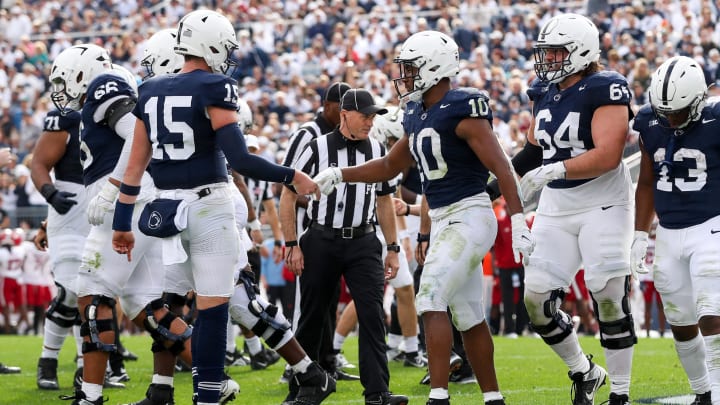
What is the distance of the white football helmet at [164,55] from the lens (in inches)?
273

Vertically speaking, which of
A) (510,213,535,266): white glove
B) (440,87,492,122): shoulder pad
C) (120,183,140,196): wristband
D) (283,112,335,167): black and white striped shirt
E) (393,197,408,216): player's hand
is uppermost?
(440,87,492,122): shoulder pad

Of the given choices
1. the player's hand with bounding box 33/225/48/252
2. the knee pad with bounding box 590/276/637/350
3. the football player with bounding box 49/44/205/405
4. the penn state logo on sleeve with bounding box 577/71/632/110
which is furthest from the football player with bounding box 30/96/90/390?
the knee pad with bounding box 590/276/637/350

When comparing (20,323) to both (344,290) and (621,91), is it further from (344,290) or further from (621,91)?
(621,91)

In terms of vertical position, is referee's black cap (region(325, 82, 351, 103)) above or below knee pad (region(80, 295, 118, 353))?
above

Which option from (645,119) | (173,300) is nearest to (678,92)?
(645,119)

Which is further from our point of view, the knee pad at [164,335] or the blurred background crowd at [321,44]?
the blurred background crowd at [321,44]

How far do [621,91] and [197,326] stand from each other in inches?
99.4

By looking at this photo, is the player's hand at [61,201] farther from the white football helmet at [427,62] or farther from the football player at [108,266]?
the white football helmet at [427,62]

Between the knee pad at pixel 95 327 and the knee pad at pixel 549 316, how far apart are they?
2352mm

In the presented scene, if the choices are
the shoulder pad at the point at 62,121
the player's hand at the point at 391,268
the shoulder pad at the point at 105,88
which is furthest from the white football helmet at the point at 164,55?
the player's hand at the point at 391,268

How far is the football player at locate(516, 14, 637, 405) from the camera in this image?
5.98 meters

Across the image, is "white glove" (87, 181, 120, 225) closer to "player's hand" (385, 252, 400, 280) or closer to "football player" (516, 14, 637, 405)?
"player's hand" (385, 252, 400, 280)

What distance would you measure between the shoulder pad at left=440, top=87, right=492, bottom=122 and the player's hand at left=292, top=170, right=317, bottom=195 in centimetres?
78

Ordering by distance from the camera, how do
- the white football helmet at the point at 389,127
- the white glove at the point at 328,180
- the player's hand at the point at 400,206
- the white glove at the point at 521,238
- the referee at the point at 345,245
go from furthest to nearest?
the white football helmet at the point at 389,127
the player's hand at the point at 400,206
the referee at the point at 345,245
the white glove at the point at 328,180
the white glove at the point at 521,238
